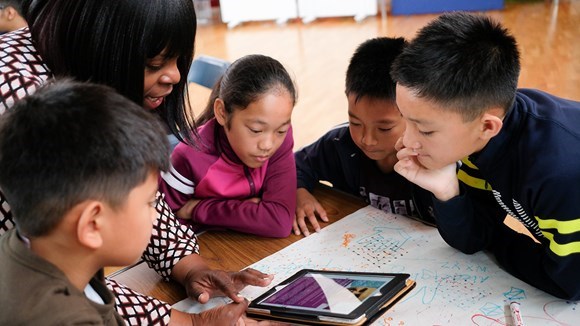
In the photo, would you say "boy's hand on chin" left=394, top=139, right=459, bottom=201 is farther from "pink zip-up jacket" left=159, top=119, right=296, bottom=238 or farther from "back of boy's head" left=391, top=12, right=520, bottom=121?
"pink zip-up jacket" left=159, top=119, right=296, bottom=238

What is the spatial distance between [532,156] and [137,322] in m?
0.69

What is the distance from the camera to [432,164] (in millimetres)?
1062

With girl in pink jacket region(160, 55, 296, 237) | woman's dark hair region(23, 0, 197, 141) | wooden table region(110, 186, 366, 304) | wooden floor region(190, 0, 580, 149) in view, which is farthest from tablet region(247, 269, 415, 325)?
wooden floor region(190, 0, 580, 149)

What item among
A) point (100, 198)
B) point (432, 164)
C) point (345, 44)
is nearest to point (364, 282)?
point (432, 164)

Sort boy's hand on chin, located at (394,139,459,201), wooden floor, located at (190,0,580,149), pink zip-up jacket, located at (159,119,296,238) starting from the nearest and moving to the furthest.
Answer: boy's hand on chin, located at (394,139,459,201) < pink zip-up jacket, located at (159,119,296,238) < wooden floor, located at (190,0,580,149)

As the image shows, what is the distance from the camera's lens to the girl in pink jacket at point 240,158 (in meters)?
1.31

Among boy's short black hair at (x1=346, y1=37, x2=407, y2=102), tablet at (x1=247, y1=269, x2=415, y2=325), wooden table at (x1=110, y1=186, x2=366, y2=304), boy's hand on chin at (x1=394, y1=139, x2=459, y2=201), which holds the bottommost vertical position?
wooden table at (x1=110, y1=186, x2=366, y2=304)

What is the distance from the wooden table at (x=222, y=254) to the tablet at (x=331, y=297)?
168 mm

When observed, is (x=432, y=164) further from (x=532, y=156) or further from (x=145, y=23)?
(x=145, y=23)

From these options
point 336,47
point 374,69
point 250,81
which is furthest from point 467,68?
point 336,47

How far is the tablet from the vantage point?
0.89m

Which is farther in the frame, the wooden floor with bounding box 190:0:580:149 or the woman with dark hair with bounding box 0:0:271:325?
the wooden floor with bounding box 190:0:580:149

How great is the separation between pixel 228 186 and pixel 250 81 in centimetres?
26

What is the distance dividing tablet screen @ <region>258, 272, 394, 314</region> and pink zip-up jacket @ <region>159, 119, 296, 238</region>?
0.83ft
